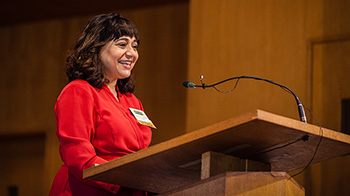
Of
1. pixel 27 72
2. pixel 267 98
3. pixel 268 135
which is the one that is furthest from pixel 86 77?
pixel 27 72

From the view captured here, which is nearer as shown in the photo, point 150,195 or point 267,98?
→ point 150,195

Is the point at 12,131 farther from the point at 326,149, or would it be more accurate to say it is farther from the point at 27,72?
the point at 326,149

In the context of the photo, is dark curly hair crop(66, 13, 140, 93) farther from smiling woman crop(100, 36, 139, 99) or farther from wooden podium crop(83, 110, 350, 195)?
wooden podium crop(83, 110, 350, 195)

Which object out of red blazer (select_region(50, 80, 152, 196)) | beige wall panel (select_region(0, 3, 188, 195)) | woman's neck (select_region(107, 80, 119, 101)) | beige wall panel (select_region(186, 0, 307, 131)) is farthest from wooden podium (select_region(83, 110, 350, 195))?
beige wall panel (select_region(0, 3, 188, 195))

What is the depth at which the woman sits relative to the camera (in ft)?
6.17

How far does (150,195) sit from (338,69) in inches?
95.8

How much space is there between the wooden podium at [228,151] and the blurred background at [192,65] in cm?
215

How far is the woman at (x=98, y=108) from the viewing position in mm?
1881

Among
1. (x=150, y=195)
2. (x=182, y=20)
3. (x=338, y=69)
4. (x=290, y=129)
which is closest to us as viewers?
(x=290, y=129)

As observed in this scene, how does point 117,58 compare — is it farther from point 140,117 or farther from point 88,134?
point 88,134

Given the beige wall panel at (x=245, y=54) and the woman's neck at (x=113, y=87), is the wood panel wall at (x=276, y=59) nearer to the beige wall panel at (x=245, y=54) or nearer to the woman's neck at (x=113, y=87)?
the beige wall panel at (x=245, y=54)

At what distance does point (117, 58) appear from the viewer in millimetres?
2234

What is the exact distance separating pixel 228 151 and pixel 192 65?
2873 millimetres

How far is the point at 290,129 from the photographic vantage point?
1503 mm
